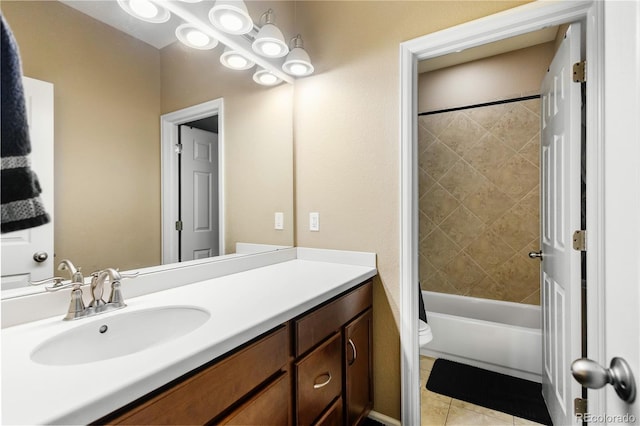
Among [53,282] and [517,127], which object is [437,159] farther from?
[53,282]

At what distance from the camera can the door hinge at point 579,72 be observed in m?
1.28

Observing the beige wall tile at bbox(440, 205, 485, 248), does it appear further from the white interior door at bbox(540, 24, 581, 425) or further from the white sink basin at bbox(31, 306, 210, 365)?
the white sink basin at bbox(31, 306, 210, 365)

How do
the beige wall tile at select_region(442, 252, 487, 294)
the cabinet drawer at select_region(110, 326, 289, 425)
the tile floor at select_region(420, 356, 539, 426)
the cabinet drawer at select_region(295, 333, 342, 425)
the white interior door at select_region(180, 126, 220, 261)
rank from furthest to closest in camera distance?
the beige wall tile at select_region(442, 252, 487, 294)
the tile floor at select_region(420, 356, 539, 426)
the white interior door at select_region(180, 126, 220, 261)
the cabinet drawer at select_region(295, 333, 342, 425)
the cabinet drawer at select_region(110, 326, 289, 425)

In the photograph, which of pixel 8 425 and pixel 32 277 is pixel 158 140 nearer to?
pixel 32 277

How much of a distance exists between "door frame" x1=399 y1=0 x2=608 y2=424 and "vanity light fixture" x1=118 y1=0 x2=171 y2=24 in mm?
1083

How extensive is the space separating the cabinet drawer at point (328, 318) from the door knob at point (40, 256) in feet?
2.64

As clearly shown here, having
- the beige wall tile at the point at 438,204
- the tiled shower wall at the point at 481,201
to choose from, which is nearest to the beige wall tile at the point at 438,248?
the tiled shower wall at the point at 481,201

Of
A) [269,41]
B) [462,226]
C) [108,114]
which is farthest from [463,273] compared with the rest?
[108,114]

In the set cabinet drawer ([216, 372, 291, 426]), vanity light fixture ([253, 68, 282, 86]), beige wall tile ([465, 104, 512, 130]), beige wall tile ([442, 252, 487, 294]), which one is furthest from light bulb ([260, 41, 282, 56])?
beige wall tile ([442, 252, 487, 294])

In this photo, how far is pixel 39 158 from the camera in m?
0.94

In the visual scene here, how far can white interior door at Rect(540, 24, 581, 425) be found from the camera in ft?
4.29

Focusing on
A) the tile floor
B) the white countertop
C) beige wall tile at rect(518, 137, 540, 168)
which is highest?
beige wall tile at rect(518, 137, 540, 168)

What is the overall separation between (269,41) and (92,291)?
1365 millimetres

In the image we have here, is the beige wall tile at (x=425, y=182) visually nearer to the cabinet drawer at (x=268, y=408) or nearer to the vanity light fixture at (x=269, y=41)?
the vanity light fixture at (x=269, y=41)
